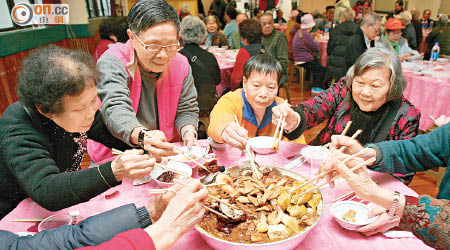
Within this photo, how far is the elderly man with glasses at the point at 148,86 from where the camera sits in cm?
175

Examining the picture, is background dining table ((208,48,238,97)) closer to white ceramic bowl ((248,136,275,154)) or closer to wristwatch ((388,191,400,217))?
white ceramic bowl ((248,136,275,154))

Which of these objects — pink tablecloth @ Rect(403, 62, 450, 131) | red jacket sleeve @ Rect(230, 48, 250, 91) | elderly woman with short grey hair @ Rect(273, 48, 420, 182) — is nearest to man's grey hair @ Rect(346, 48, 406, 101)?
elderly woman with short grey hair @ Rect(273, 48, 420, 182)

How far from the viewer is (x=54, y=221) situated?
125 centimetres

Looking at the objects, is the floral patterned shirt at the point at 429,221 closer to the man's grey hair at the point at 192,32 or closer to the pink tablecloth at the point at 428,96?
the pink tablecloth at the point at 428,96

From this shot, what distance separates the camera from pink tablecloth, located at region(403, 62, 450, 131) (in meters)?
3.78

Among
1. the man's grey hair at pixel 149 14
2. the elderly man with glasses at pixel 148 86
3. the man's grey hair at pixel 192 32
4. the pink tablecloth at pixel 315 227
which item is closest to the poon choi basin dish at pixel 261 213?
the pink tablecloth at pixel 315 227

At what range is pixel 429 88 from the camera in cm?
395

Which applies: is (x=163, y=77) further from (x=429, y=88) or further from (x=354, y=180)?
(x=429, y=88)

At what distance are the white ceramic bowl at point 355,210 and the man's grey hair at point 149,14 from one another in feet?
4.63

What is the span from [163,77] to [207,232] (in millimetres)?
1357

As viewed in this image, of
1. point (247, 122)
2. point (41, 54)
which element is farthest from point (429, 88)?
point (41, 54)

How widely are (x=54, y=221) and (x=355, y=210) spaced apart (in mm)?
1302

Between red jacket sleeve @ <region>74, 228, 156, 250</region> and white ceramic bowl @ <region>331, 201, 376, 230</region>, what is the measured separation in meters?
0.75

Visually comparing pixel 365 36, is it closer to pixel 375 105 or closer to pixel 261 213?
pixel 375 105
